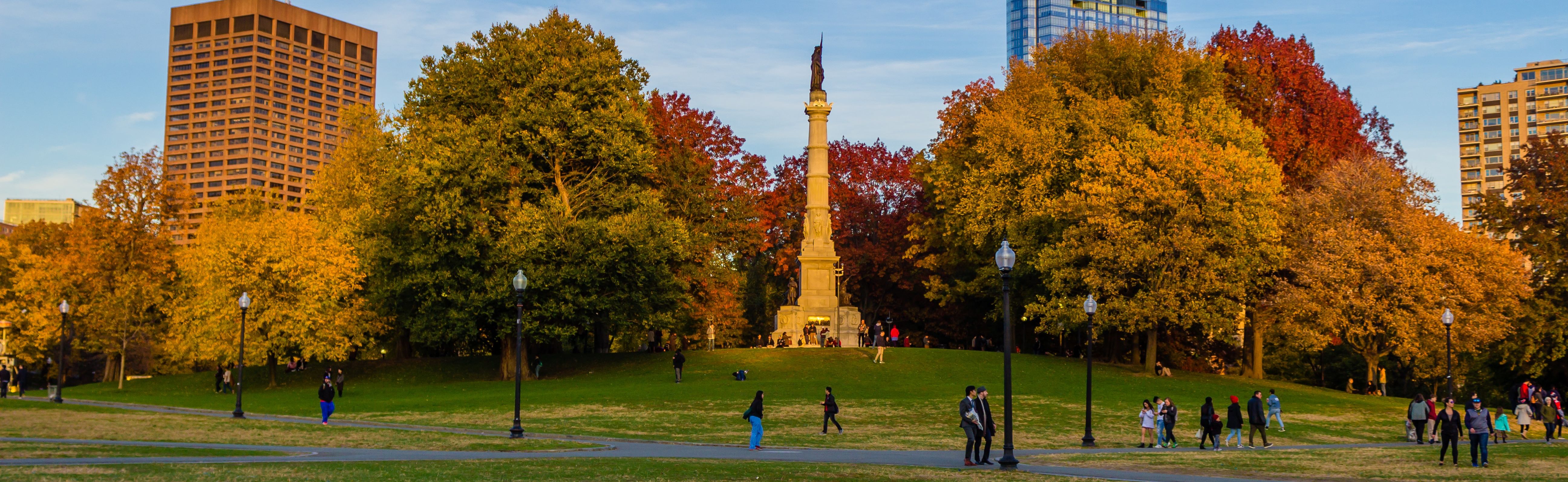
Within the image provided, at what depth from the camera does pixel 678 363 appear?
43.2 meters

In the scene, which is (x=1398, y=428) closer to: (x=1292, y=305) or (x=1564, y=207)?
(x=1292, y=305)

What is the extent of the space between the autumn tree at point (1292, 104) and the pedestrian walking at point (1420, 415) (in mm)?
24951

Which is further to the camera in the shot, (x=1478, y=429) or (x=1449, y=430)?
(x=1449, y=430)

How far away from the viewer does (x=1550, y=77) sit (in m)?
155

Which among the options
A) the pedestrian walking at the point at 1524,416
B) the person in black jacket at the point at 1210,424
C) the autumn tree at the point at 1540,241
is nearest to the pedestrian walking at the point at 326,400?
the person in black jacket at the point at 1210,424

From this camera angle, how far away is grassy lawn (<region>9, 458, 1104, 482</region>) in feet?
53.9

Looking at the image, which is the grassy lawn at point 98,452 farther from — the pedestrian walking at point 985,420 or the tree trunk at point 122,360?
the tree trunk at point 122,360

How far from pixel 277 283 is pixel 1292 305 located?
139 ft

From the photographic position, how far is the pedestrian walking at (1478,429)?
22.1 meters

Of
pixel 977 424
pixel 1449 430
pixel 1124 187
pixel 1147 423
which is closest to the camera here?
pixel 977 424

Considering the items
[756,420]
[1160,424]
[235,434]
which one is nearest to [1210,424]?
[1160,424]

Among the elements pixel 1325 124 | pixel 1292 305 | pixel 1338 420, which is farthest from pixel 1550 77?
pixel 1338 420

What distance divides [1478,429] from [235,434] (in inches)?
1045

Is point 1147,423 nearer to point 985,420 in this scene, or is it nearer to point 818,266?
point 985,420
